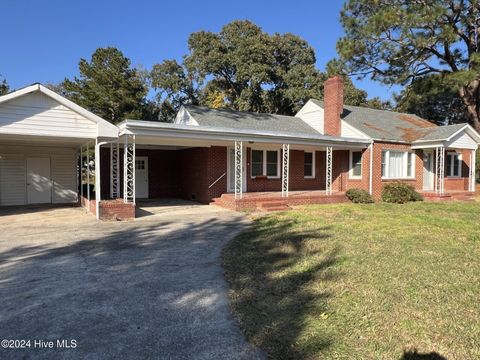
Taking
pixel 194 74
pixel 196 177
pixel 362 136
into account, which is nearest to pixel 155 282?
pixel 196 177

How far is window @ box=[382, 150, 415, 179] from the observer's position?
1903 centimetres

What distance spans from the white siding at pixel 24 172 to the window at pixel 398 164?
1567cm

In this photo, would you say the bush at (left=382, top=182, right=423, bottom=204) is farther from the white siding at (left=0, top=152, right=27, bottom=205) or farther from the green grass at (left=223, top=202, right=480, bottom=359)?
the white siding at (left=0, top=152, right=27, bottom=205)

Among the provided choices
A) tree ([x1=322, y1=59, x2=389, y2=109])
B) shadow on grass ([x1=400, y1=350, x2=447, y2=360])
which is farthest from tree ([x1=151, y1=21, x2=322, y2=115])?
shadow on grass ([x1=400, y1=350, x2=447, y2=360])

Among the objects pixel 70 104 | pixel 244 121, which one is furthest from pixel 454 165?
pixel 70 104

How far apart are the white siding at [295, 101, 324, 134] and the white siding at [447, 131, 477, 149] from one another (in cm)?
694

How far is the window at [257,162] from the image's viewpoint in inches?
701

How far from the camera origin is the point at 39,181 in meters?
16.6

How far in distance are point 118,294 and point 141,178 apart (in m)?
13.9

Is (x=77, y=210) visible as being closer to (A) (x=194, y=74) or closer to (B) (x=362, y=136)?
(B) (x=362, y=136)

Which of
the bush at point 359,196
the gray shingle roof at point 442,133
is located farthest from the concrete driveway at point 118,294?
the gray shingle roof at point 442,133

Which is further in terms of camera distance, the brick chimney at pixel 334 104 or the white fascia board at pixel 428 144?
the brick chimney at pixel 334 104

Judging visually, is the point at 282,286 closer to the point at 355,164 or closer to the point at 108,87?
the point at 355,164

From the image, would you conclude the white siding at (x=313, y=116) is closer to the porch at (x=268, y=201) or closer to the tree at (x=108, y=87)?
the porch at (x=268, y=201)
